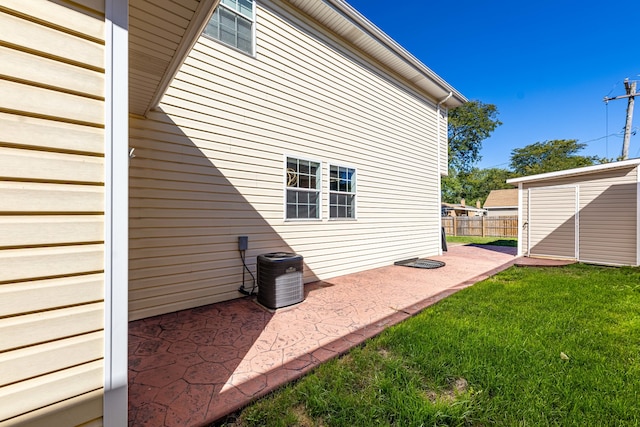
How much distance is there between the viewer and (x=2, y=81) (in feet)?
3.51

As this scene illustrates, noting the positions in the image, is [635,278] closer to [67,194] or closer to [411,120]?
[411,120]

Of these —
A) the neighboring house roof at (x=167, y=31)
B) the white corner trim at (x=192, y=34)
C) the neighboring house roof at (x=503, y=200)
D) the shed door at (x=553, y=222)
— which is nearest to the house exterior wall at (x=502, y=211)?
the neighboring house roof at (x=503, y=200)

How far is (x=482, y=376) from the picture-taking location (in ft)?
7.04

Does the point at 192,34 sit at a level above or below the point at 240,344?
above

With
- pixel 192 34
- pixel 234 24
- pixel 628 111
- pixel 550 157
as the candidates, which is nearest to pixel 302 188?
pixel 234 24

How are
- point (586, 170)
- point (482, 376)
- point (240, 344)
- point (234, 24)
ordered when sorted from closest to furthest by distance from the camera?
point (482, 376), point (240, 344), point (234, 24), point (586, 170)

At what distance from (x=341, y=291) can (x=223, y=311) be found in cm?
198

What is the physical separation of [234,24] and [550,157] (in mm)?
43041

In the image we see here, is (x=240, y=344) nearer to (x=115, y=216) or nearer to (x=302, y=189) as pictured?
(x=115, y=216)

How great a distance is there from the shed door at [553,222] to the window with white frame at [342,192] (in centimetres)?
617

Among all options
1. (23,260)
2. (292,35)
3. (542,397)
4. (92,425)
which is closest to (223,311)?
(92,425)

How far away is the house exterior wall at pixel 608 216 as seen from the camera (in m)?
6.49

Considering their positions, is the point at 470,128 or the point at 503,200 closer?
the point at 470,128

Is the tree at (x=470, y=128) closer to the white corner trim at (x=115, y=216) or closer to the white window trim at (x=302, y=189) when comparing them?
the white window trim at (x=302, y=189)
